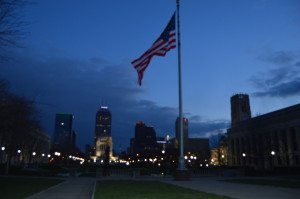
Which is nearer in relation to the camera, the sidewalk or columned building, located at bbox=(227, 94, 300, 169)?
the sidewalk

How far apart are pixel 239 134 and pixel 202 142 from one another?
5627 cm

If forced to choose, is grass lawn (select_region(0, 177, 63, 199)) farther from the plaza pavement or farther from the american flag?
the american flag

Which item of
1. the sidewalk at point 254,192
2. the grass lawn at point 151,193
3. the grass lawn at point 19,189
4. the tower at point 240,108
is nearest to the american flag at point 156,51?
the grass lawn at point 151,193

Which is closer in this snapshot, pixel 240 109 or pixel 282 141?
pixel 282 141

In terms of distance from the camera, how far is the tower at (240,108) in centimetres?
16857

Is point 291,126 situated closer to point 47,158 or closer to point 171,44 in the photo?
point 171,44

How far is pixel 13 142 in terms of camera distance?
2292 inches

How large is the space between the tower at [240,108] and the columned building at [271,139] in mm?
23100

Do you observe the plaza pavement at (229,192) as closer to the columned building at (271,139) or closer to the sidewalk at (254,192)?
the sidewalk at (254,192)

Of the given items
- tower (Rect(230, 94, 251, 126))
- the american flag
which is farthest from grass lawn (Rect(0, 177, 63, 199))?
tower (Rect(230, 94, 251, 126))

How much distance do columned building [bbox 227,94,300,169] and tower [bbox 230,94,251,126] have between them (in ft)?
75.8

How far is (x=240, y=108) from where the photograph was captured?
170m

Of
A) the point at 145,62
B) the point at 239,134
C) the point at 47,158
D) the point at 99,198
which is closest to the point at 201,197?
the point at 99,198

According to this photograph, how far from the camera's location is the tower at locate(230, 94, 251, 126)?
168575 millimetres
